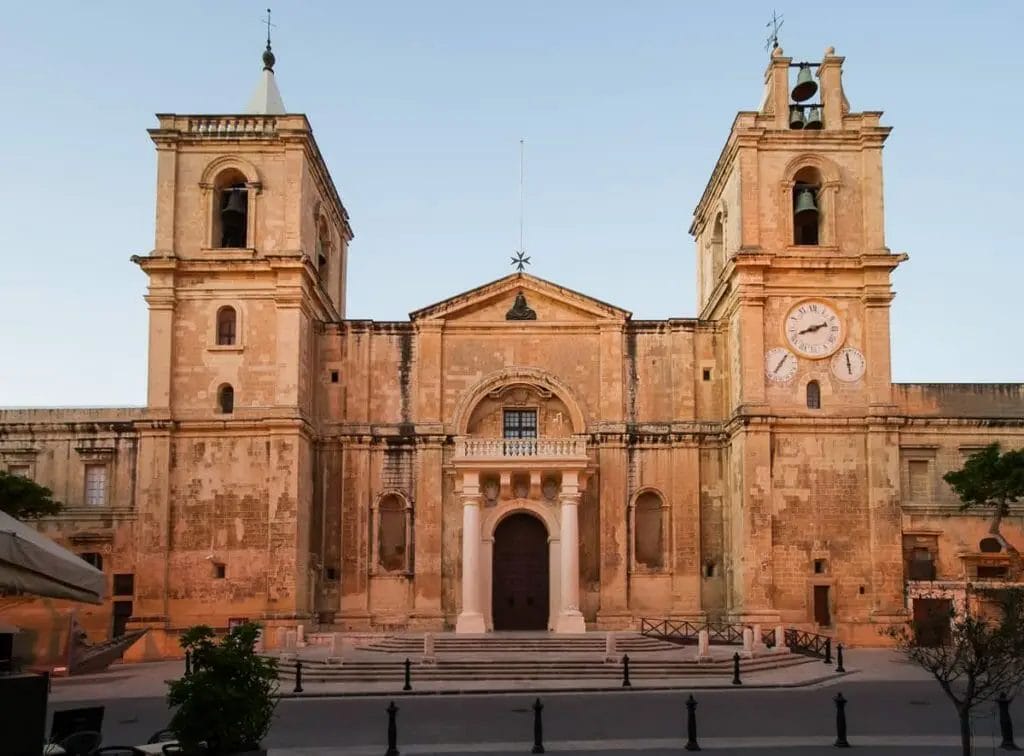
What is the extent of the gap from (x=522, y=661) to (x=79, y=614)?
15.7 metres

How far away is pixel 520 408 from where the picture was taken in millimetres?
41594

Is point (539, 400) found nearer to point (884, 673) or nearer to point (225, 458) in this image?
point (225, 458)

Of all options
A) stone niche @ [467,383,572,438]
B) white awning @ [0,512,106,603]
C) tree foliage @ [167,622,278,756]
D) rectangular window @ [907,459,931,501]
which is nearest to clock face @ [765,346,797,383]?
rectangular window @ [907,459,931,501]

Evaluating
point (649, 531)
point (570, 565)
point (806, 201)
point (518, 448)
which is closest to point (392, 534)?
point (518, 448)

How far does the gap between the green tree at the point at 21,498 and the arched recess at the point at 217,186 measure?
985 cm

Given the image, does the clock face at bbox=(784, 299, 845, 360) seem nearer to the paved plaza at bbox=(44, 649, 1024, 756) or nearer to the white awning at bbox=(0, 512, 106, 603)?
the paved plaza at bbox=(44, 649, 1024, 756)

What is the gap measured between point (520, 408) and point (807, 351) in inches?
398

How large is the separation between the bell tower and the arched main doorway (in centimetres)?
641

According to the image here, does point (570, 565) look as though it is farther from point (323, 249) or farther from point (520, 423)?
point (323, 249)

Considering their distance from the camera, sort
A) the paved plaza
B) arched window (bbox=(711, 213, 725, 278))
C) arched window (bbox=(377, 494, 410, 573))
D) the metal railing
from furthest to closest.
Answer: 1. arched window (bbox=(711, 213, 725, 278))
2. arched window (bbox=(377, 494, 410, 573))
3. the metal railing
4. the paved plaza

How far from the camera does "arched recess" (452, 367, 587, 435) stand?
40.9 m

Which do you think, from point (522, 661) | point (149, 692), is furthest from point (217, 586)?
point (522, 661)

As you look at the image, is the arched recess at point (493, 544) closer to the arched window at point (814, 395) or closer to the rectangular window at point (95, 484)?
the arched window at point (814, 395)

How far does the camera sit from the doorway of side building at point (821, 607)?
3697 cm
